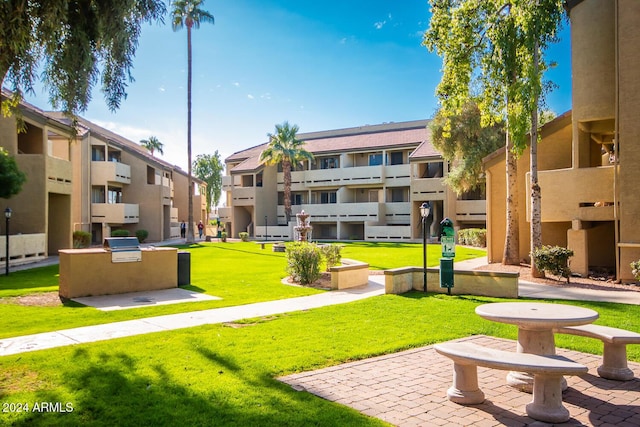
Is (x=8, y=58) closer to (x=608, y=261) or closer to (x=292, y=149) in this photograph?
(x=608, y=261)

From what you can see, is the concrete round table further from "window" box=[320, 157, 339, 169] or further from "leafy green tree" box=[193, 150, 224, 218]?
"leafy green tree" box=[193, 150, 224, 218]

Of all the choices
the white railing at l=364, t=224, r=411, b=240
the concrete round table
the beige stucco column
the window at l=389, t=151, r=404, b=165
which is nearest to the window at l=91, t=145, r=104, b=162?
the white railing at l=364, t=224, r=411, b=240

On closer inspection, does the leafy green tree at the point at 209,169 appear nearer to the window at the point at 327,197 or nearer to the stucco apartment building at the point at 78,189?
the stucco apartment building at the point at 78,189

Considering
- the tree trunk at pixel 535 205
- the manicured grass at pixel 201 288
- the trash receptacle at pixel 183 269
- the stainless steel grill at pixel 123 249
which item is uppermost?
the tree trunk at pixel 535 205

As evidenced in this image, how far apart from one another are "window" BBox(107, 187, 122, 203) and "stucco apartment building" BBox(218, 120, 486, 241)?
12.0 m

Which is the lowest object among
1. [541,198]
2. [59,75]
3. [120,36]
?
[541,198]

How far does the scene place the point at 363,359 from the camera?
7.52 meters

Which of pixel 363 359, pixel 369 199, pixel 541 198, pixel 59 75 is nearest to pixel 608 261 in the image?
pixel 541 198

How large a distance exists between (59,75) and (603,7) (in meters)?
18.1

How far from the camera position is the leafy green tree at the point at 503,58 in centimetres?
1579

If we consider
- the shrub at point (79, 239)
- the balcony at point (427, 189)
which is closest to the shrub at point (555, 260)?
the balcony at point (427, 189)

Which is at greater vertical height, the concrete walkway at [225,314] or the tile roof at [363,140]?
the tile roof at [363,140]

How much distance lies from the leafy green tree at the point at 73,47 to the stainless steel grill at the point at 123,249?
7.31m

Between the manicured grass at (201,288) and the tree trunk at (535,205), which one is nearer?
the manicured grass at (201,288)
